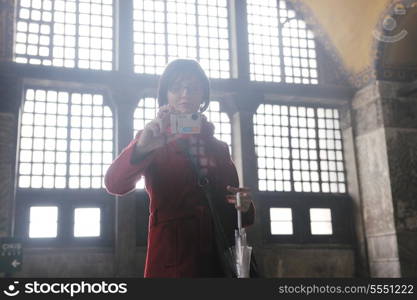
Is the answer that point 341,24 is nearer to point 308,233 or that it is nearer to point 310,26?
point 310,26

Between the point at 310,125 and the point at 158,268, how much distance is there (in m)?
12.2

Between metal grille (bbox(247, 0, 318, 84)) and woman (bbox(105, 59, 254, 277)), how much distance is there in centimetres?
1140

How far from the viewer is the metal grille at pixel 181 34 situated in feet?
42.8

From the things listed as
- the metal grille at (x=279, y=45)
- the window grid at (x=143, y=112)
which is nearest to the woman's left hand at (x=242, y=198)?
the window grid at (x=143, y=112)

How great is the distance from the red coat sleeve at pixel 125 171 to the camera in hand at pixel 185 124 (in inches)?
5.8

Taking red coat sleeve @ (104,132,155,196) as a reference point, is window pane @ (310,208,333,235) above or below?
above

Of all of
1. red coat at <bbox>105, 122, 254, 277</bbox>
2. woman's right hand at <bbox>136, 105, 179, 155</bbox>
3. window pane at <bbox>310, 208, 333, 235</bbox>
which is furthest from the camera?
window pane at <bbox>310, 208, 333, 235</bbox>

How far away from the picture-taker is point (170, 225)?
7.25ft

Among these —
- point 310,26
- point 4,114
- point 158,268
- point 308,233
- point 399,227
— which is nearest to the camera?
point 158,268

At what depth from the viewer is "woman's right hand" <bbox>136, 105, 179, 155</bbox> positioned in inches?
89.6

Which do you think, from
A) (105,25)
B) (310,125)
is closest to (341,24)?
(310,125)

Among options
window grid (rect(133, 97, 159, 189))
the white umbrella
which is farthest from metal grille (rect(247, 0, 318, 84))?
the white umbrella

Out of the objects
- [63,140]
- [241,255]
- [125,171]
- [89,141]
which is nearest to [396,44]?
[89,141]

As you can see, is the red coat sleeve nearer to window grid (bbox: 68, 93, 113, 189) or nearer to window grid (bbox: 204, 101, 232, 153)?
window grid (bbox: 68, 93, 113, 189)
